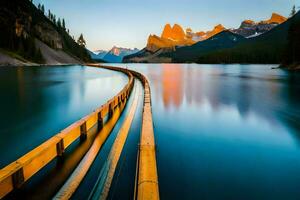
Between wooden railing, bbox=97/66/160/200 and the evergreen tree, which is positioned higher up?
the evergreen tree

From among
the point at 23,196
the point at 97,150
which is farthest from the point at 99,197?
the point at 97,150

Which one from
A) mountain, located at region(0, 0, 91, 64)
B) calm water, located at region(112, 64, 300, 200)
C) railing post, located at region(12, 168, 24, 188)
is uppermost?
mountain, located at region(0, 0, 91, 64)

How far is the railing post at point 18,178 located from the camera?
13.2 feet

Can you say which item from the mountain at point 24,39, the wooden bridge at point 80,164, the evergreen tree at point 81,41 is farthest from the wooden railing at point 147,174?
the evergreen tree at point 81,41

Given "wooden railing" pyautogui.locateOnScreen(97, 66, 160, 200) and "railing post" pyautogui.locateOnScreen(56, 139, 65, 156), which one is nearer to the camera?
"wooden railing" pyautogui.locateOnScreen(97, 66, 160, 200)

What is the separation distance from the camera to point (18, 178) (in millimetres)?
4117

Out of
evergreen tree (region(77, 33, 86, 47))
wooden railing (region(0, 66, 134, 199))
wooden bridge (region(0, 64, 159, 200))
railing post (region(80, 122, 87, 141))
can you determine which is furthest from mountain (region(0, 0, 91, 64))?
wooden railing (region(0, 66, 134, 199))

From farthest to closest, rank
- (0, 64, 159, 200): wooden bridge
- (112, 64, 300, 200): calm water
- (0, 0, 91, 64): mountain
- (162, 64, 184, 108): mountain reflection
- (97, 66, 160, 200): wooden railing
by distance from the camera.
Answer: (0, 0, 91, 64): mountain → (162, 64, 184, 108): mountain reflection → (112, 64, 300, 200): calm water → (0, 64, 159, 200): wooden bridge → (97, 66, 160, 200): wooden railing

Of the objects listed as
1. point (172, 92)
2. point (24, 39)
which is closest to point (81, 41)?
point (24, 39)

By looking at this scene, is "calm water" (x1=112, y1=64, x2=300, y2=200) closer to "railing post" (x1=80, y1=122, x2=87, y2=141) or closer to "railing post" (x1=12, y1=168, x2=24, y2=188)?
"railing post" (x1=80, y1=122, x2=87, y2=141)

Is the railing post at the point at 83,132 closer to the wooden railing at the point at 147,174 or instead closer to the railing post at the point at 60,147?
the railing post at the point at 60,147

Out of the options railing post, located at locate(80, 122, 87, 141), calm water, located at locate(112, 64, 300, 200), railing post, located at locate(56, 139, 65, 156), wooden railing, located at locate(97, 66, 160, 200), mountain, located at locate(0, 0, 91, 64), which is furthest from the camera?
mountain, located at locate(0, 0, 91, 64)

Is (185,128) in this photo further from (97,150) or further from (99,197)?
(99,197)

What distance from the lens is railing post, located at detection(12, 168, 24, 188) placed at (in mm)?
4036
